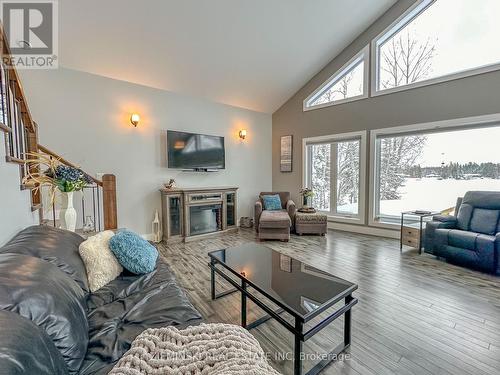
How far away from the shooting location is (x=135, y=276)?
5.66 ft

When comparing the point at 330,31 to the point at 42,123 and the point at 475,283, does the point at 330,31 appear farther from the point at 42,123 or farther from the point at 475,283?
the point at 42,123

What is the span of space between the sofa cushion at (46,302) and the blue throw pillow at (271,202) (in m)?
4.07

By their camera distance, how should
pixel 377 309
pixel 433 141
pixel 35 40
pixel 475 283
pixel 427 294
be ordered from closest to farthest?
pixel 377 309
pixel 427 294
pixel 475 283
pixel 35 40
pixel 433 141

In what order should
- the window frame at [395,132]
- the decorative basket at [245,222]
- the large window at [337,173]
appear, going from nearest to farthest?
1. the window frame at [395,132]
2. the large window at [337,173]
3. the decorative basket at [245,222]

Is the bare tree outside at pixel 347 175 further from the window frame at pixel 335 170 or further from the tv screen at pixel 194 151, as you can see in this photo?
the tv screen at pixel 194 151

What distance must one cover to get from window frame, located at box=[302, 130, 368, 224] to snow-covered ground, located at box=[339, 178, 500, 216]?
0.39 metres

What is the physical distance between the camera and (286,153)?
5.71 m

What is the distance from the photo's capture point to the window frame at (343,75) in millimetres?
4398

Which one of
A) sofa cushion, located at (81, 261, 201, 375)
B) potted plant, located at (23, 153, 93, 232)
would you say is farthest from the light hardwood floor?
potted plant, located at (23, 153, 93, 232)

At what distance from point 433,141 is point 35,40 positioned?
6085mm

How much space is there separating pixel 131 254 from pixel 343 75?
510cm

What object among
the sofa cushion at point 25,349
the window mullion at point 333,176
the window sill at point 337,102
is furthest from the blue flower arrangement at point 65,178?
the window sill at point 337,102

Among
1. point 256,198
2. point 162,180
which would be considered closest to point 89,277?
point 162,180

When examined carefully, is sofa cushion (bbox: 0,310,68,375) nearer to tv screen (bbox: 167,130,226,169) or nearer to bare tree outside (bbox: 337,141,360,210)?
tv screen (bbox: 167,130,226,169)
